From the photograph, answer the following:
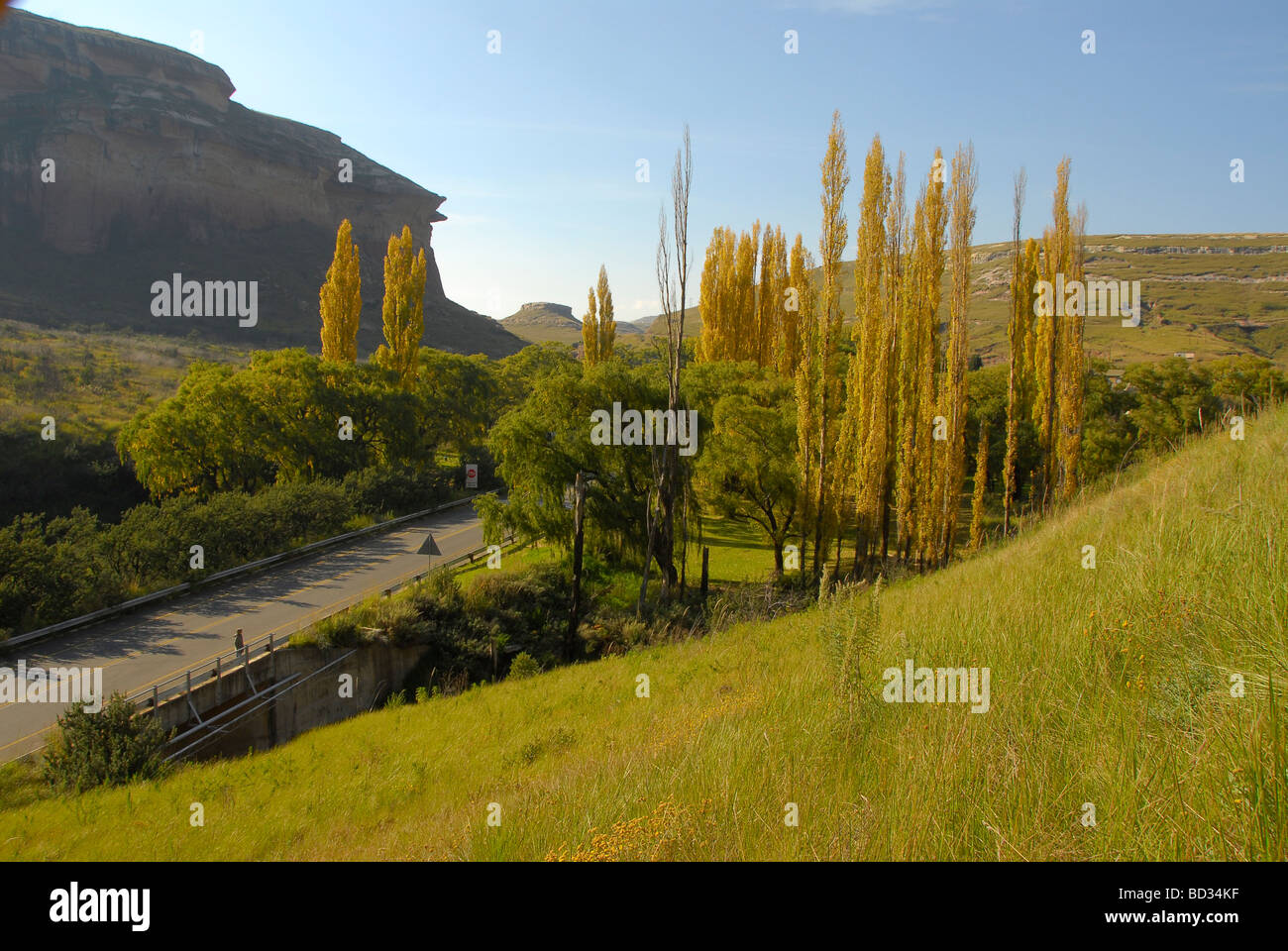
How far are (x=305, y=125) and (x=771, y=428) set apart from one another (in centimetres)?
16140

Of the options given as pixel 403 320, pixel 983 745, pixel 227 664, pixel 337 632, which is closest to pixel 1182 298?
pixel 403 320

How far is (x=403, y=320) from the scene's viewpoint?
156ft

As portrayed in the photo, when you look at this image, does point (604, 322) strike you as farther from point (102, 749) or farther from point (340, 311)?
point (102, 749)

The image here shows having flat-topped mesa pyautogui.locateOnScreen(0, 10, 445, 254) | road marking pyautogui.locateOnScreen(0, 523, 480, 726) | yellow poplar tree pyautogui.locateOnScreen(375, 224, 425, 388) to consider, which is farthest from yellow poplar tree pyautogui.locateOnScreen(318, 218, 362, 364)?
flat-topped mesa pyautogui.locateOnScreen(0, 10, 445, 254)

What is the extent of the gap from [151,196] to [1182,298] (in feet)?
593

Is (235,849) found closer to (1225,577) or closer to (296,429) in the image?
(1225,577)

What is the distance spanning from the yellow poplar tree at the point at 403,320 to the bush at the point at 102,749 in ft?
115

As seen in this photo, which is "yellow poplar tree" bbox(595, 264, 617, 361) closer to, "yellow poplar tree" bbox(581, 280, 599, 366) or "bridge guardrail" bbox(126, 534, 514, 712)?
"yellow poplar tree" bbox(581, 280, 599, 366)

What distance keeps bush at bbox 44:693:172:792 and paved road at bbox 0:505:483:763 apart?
1414mm

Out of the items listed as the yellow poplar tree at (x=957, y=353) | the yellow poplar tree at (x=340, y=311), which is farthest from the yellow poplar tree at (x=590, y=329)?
the yellow poplar tree at (x=957, y=353)

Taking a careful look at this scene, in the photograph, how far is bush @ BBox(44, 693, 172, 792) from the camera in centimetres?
1188

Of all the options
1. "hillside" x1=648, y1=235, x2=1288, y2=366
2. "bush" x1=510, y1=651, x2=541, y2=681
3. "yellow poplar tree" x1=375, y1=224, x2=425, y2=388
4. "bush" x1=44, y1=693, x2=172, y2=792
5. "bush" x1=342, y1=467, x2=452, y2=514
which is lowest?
"bush" x1=510, y1=651, x2=541, y2=681

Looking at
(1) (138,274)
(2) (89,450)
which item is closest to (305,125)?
(1) (138,274)

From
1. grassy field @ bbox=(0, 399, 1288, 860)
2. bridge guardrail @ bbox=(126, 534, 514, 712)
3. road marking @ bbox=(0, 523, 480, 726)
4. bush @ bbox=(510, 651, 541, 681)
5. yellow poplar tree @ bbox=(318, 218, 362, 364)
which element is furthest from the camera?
yellow poplar tree @ bbox=(318, 218, 362, 364)
